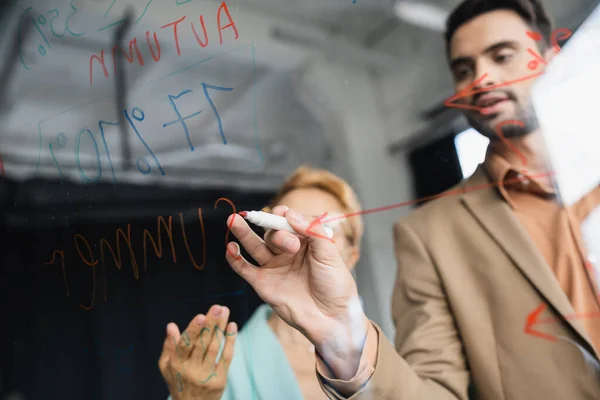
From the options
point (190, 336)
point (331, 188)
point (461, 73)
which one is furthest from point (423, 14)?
point (190, 336)

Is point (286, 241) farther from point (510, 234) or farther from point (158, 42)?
point (158, 42)

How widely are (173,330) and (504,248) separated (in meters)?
0.35

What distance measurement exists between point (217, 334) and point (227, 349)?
2 centimetres

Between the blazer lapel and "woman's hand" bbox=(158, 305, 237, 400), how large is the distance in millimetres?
269

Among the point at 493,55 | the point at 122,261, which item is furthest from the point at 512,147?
the point at 122,261

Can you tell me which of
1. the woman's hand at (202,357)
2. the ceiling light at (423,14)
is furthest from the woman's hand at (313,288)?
the ceiling light at (423,14)

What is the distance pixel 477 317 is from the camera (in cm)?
38

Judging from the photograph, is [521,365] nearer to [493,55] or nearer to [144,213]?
[493,55]

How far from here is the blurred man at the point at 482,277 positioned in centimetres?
34

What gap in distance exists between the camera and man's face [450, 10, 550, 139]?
0.36m

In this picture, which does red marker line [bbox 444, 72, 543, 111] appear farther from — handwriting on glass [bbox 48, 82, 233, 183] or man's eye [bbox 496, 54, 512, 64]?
handwriting on glass [bbox 48, 82, 233, 183]

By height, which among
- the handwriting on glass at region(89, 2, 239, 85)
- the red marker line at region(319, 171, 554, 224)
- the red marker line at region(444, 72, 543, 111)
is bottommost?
the red marker line at region(319, 171, 554, 224)

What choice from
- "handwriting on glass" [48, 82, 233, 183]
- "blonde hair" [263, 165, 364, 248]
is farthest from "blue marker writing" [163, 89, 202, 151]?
"blonde hair" [263, 165, 364, 248]

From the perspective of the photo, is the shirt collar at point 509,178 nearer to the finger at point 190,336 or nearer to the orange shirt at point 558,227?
the orange shirt at point 558,227
